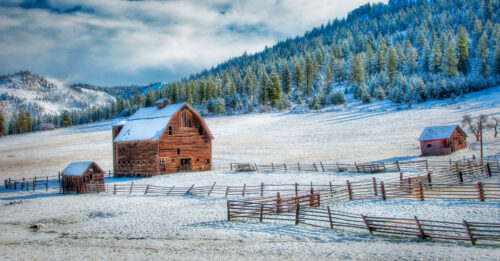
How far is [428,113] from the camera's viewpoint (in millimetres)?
67250

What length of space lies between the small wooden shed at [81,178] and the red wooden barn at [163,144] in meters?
9.10

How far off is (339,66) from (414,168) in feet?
276

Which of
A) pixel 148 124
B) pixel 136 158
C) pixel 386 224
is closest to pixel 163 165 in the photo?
pixel 136 158

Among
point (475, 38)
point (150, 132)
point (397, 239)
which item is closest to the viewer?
point (397, 239)

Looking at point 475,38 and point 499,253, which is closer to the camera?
point 499,253

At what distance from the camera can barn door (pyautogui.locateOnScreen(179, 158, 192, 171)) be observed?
41.3 m

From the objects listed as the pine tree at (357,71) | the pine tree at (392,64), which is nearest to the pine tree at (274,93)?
the pine tree at (357,71)

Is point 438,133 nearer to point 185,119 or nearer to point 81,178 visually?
point 185,119

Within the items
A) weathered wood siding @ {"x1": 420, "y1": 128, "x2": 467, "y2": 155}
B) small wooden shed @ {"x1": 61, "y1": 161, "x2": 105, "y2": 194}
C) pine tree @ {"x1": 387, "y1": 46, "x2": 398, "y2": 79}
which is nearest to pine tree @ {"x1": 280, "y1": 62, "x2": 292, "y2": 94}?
pine tree @ {"x1": 387, "y1": 46, "x2": 398, "y2": 79}

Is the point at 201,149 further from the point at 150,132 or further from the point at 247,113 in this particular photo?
the point at 247,113

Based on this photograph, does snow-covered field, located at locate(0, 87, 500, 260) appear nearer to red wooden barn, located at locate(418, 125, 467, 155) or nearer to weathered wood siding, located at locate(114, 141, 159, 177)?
red wooden barn, located at locate(418, 125, 467, 155)

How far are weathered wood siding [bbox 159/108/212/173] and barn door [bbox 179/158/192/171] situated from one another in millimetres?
359

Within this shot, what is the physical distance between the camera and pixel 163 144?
131ft


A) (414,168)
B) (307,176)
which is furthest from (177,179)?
(414,168)
